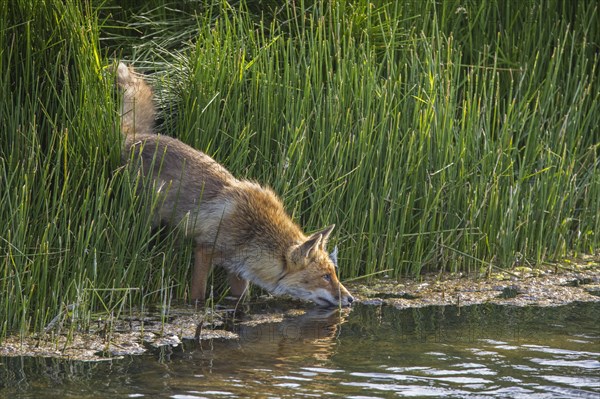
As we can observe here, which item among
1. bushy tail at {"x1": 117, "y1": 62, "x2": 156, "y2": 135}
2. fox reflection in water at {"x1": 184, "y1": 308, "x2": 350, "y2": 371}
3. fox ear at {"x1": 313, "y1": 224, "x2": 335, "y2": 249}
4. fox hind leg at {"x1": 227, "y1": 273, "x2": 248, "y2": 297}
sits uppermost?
bushy tail at {"x1": 117, "y1": 62, "x2": 156, "y2": 135}

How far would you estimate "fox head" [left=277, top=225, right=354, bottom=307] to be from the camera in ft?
23.5

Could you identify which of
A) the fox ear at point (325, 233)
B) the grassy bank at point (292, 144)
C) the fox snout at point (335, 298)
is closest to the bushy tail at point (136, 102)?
the grassy bank at point (292, 144)

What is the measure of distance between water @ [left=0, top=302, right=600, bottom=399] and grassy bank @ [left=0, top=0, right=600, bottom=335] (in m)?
0.81

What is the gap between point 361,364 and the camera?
565cm

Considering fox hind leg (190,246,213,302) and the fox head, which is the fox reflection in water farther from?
fox hind leg (190,246,213,302)

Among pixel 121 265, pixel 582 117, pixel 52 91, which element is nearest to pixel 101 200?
pixel 121 265

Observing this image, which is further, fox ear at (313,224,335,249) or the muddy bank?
fox ear at (313,224,335,249)

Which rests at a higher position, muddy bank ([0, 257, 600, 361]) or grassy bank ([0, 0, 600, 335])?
grassy bank ([0, 0, 600, 335])

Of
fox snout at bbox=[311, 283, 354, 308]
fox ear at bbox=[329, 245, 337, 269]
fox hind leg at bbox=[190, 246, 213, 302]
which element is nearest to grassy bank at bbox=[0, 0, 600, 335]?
fox hind leg at bbox=[190, 246, 213, 302]

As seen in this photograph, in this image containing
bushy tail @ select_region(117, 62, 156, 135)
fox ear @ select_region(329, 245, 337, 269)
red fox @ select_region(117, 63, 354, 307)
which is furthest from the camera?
bushy tail @ select_region(117, 62, 156, 135)

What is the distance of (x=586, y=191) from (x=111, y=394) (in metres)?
5.35

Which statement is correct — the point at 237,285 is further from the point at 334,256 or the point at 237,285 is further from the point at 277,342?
the point at 277,342

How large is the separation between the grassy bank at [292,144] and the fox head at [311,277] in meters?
0.50

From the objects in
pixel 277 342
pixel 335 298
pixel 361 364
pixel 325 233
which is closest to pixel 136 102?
pixel 325 233
